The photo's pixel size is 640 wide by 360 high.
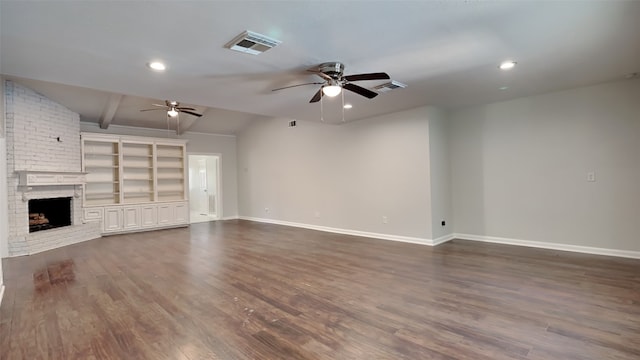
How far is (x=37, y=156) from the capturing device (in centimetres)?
580

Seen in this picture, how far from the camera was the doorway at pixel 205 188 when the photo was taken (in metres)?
9.68

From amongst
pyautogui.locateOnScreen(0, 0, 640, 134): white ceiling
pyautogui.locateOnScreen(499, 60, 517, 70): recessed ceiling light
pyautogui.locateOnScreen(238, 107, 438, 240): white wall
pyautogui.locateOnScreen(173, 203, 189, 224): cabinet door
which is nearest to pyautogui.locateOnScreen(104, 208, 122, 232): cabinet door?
pyautogui.locateOnScreen(173, 203, 189, 224): cabinet door

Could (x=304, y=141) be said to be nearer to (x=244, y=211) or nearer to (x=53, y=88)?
(x=244, y=211)

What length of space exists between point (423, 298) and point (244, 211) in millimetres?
7464

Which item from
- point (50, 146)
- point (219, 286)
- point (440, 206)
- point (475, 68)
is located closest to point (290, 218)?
point (440, 206)

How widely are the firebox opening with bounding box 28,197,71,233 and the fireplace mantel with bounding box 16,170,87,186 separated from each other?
0.45 m

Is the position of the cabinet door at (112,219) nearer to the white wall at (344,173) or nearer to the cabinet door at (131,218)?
the cabinet door at (131,218)

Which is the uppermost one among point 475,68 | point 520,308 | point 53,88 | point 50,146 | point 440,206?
point 53,88

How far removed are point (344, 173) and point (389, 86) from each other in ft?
9.72

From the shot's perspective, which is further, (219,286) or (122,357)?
(219,286)

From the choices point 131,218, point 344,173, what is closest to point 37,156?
point 131,218

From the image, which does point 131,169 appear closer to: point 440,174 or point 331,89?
point 331,89

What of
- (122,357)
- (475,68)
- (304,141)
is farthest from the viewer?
(304,141)

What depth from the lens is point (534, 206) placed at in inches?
195
